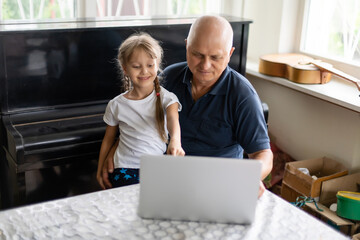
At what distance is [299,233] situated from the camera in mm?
1488

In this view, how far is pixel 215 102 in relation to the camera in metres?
2.12

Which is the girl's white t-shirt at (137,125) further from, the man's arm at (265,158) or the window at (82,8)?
the window at (82,8)

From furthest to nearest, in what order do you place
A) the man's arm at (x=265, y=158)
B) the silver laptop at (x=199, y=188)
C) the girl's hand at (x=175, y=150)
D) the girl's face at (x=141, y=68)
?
the girl's face at (x=141, y=68) < the man's arm at (x=265, y=158) < the girl's hand at (x=175, y=150) < the silver laptop at (x=199, y=188)

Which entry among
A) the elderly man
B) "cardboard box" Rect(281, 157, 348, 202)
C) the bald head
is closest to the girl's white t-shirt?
the elderly man

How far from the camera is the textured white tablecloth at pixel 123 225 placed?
146cm

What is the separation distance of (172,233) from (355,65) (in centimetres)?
209

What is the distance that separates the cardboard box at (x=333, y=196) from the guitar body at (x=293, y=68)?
655 mm

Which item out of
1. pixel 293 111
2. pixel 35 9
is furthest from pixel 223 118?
pixel 35 9

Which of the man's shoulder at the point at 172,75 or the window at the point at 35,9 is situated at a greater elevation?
the window at the point at 35,9

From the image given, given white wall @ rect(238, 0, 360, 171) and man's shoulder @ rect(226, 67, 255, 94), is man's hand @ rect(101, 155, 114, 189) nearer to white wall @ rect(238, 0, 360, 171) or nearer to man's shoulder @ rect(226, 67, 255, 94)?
man's shoulder @ rect(226, 67, 255, 94)

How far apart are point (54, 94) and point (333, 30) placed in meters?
1.93

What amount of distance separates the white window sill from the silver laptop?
149 cm

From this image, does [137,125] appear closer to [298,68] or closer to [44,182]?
[44,182]

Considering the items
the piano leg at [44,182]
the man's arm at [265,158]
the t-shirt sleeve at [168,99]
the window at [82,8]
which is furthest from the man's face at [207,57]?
the window at [82,8]
